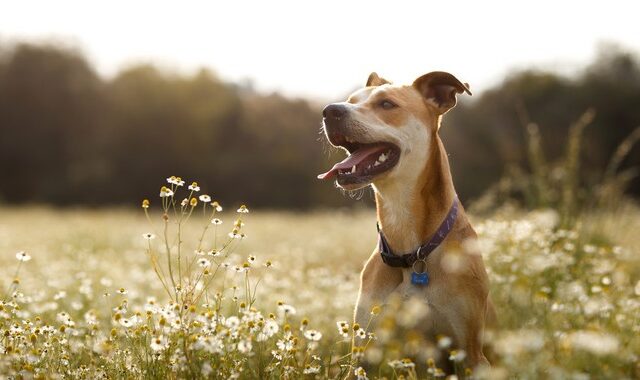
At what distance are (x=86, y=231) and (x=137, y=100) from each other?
1969cm

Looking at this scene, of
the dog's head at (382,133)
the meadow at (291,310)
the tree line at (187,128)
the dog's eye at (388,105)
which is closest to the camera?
the meadow at (291,310)

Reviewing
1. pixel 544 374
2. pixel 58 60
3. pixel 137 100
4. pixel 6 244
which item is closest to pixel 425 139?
pixel 544 374

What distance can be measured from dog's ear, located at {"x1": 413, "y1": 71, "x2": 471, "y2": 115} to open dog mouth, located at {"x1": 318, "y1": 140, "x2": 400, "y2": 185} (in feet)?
1.91

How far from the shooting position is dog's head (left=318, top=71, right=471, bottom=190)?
4387mm

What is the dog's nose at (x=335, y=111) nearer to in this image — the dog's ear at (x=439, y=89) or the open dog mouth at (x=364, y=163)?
the open dog mouth at (x=364, y=163)

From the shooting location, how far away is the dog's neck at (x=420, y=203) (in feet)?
Result: 14.5

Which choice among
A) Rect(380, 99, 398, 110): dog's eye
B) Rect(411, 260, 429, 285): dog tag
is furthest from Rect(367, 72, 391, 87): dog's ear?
Rect(411, 260, 429, 285): dog tag

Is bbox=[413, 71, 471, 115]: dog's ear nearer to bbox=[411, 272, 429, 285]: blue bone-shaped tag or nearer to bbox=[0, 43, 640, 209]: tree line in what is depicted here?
bbox=[411, 272, 429, 285]: blue bone-shaped tag

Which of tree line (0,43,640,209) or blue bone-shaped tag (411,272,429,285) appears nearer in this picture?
blue bone-shaped tag (411,272,429,285)

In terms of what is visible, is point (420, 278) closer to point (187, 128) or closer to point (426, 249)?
point (426, 249)

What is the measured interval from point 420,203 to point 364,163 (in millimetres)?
454

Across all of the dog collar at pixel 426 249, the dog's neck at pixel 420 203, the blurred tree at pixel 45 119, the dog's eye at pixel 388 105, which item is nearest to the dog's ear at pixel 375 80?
the dog's eye at pixel 388 105

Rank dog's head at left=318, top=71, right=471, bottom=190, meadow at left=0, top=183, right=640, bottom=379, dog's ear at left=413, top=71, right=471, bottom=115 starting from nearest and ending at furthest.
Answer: meadow at left=0, top=183, right=640, bottom=379 < dog's head at left=318, top=71, right=471, bottom=190 < dog's ear at left=413, top=71, right=471, bottom=115

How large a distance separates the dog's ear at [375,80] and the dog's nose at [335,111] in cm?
99
